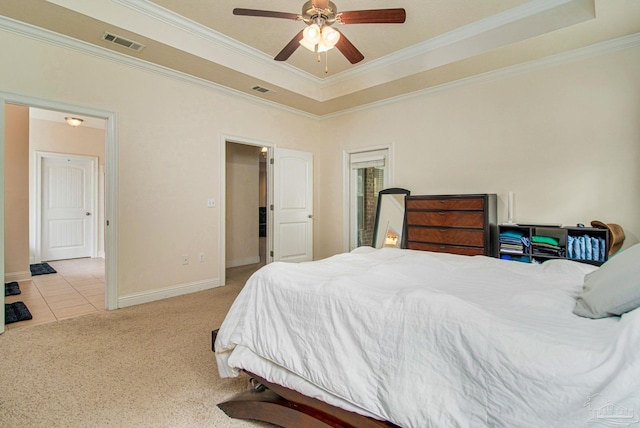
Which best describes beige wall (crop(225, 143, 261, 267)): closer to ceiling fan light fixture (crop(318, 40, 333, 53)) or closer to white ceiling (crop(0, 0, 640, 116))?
white ceiling (crop(0, 0, 640, 116))

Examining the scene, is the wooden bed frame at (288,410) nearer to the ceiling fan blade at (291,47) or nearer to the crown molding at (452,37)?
the ceiling fan blade at (291,47)

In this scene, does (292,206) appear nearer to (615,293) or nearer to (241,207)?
(241,207)

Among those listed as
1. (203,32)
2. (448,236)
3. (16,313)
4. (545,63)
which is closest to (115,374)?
(16,313)

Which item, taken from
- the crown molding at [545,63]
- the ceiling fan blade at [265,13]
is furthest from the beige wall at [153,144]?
the crown molding at [545,63]

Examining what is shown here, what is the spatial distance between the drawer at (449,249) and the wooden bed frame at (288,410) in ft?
8.76

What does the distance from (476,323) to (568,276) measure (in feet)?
3.43

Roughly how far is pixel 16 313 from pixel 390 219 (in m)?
4.35

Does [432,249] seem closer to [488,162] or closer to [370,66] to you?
[488,162]

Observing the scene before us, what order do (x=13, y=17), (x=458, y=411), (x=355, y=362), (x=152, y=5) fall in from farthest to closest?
(x=152, y=5), (x=13, y=17), (x=355, y=362), (x=458, y=411)

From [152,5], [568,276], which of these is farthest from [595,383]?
[152,5]

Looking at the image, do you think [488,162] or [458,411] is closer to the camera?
[458,411]

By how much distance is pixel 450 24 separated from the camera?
3133 millimetres

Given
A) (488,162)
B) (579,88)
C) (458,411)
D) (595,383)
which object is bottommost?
(458,411)

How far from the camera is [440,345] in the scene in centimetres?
101
